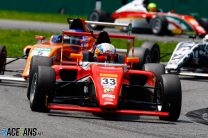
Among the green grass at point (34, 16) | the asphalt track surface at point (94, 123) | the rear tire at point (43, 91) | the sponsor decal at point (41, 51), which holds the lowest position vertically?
the asphalt track surface at point (94, 123)

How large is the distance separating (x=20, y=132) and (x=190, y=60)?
8047 mm

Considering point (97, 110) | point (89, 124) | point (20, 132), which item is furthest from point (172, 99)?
point (20, 132)

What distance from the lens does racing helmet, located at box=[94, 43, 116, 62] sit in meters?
10.7

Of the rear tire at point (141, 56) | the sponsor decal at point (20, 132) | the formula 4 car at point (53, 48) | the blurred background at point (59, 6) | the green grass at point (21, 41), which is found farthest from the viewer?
the blurred background at point (59, 6)

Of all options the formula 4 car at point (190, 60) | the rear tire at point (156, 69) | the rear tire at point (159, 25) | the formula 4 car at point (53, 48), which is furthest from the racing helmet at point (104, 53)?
the rear tire at point (159, 25)

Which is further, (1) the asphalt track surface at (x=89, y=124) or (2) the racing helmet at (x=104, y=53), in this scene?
(2) the racing helmet at (x=104, y=53)

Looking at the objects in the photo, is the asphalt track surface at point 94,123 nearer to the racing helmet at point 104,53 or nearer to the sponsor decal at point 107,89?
the sponsor decal at point 107,89

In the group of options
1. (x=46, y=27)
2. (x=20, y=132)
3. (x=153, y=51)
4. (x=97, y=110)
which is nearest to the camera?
(x=20, y=132)

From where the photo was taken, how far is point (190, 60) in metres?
15.5

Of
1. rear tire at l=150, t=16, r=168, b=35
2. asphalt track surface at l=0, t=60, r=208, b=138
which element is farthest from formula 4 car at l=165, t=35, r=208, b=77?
rear tire at l=150, t=16, r=168, b=35

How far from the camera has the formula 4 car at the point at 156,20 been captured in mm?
26500

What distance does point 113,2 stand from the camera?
121 feet

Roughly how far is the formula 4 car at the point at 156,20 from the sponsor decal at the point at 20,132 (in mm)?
18569

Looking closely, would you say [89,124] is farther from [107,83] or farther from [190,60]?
[190,60]
